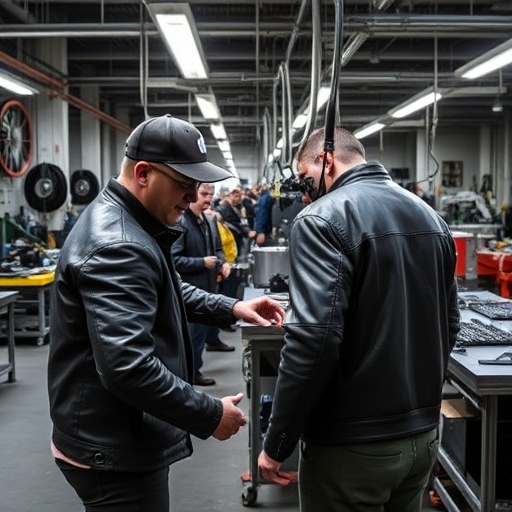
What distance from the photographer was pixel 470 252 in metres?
5.88

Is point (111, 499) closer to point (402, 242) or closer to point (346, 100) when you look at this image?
point (402, 242)

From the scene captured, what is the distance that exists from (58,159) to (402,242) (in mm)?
7988

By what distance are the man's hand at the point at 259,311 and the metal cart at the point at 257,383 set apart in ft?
2.26

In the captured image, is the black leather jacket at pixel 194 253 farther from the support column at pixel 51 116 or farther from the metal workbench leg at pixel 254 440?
the support column at pixel 51 116

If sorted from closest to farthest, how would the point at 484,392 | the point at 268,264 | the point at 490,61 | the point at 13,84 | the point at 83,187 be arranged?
the point at 484,392 → the point at 268,264 → the point at 490,61 → the point at 13,84 → the point at 83,187

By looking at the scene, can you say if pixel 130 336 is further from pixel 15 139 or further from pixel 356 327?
pixel 15 139

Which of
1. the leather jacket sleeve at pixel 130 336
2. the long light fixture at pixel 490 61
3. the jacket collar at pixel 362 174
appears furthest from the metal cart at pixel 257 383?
the long light fixture at pixel 490 61

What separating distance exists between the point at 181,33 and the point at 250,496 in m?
2.51

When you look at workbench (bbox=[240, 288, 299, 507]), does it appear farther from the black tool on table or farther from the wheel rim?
the wheel rim

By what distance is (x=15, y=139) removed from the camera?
770 centimetres

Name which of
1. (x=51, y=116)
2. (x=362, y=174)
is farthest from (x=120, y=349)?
(x=51, y=116)

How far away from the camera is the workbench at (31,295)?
5.56 metres

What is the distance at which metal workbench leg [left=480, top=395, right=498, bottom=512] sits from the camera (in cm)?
213

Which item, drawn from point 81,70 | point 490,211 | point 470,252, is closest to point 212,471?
point 470,252
